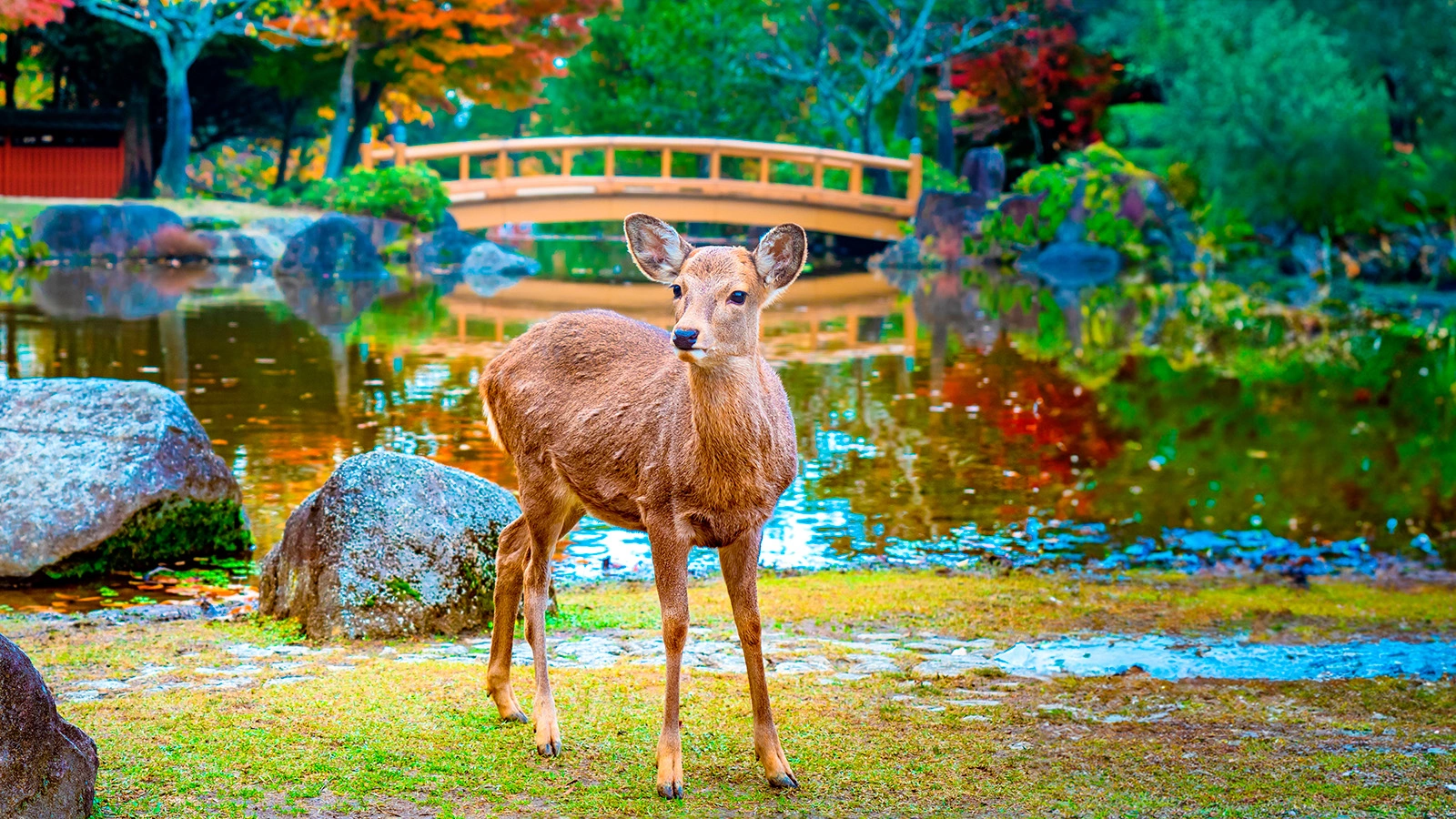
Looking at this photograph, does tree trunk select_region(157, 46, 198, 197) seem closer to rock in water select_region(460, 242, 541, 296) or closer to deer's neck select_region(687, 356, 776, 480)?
rock in water select_region(460, 242, 541, 296)

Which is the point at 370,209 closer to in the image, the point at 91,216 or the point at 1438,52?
the point at 91,216

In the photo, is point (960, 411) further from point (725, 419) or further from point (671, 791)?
point (671, 791)

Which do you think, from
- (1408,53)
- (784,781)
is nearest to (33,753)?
(784,781)

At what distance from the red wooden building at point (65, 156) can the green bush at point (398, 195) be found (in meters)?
6.20

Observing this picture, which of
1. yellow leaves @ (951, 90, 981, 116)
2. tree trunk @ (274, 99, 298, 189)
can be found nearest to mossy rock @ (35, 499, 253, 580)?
tree trunk @ (274, 99, 298, 189)

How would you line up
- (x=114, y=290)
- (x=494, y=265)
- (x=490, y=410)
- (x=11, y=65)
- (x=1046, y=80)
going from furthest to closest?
(x=1046, y=80), (x=11, y=65), (x=494, y=265), (x=114, y=290), (x=490, y=410)

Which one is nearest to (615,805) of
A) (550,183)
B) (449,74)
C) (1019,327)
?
(1019,327)

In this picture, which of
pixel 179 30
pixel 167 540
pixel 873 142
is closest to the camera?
pixel 167 540

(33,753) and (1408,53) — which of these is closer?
(33,753)

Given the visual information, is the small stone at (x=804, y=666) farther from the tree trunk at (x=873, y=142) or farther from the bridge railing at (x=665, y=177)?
the tree trunk at (x=873, y=142)

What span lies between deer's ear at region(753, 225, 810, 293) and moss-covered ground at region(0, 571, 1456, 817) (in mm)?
1506

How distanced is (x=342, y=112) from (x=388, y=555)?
31803 millimetres

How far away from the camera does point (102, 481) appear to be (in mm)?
8164

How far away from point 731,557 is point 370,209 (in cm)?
3088
